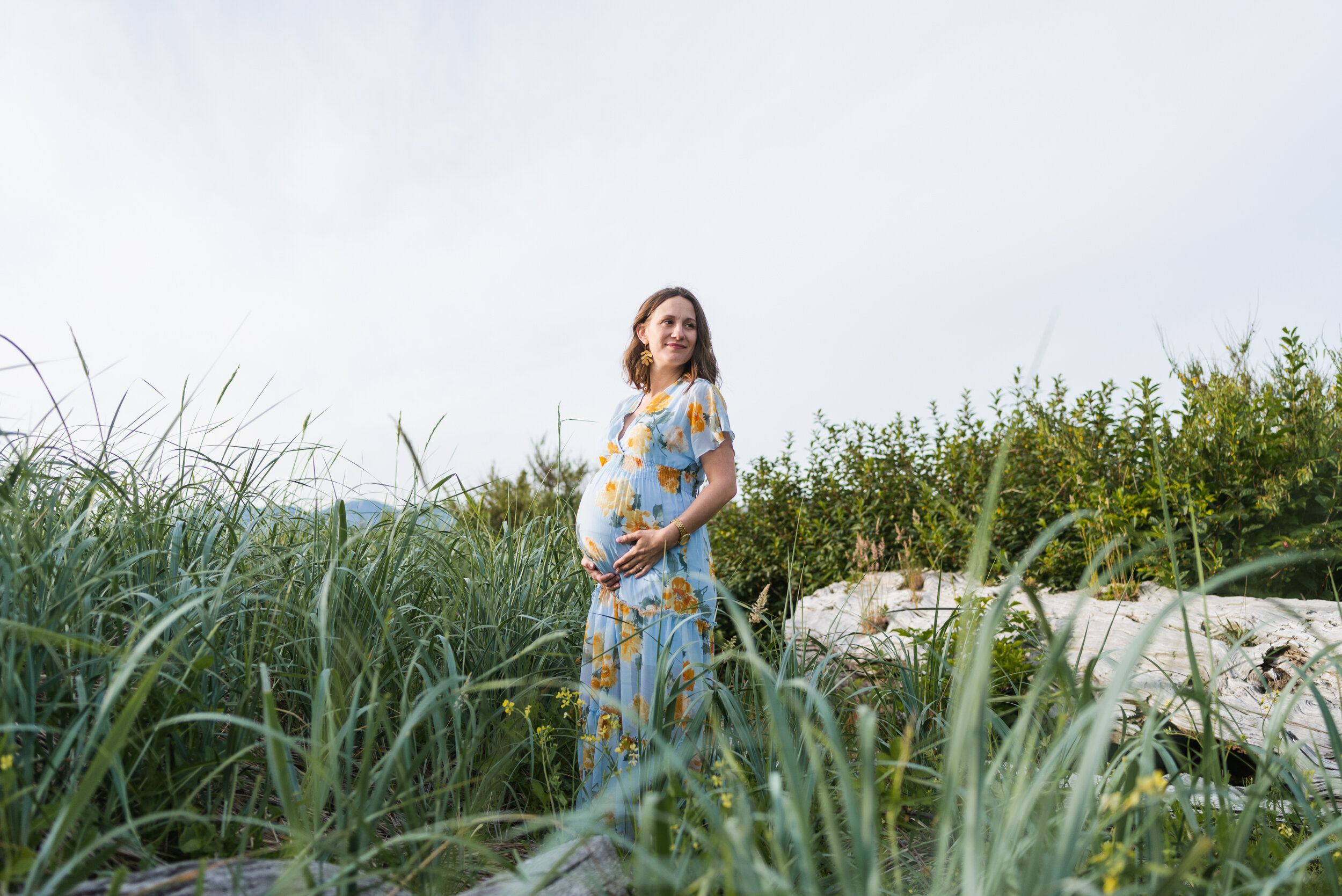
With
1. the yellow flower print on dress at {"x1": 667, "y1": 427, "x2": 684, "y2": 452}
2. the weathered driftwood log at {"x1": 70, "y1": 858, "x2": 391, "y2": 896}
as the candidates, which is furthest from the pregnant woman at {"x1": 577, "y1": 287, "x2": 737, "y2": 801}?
the weathered driftwood log at {"x1": 70, "y1": 858, "x2": 391, "y2": 896}

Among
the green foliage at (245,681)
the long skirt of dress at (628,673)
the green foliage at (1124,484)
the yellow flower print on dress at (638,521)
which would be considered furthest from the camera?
the green foliage at (1124,484)

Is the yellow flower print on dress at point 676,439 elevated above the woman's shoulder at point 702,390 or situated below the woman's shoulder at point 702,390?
below

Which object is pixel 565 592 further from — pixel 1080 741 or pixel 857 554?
pixel 857 554

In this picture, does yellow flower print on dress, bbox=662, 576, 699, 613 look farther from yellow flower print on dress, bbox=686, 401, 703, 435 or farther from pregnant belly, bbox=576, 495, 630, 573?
yellow flower print on dress, bbox=686, 401, 703, 435

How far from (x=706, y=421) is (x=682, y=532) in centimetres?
44

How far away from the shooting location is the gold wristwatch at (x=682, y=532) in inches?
98.5

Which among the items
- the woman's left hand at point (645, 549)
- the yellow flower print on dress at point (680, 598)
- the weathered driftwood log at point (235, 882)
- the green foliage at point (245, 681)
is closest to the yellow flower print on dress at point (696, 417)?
the woman's left hand at point (645, 549)

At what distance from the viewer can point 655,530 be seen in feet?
8.38

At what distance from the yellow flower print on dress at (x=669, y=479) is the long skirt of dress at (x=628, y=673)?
43 centimetres

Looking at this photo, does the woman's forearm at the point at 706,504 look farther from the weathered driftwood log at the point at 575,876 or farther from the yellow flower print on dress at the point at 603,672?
the weathered driftwood log at the point at 575,876

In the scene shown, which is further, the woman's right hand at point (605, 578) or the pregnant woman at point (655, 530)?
the woman's right hand at point (605, 578)

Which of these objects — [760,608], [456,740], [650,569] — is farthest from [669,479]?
[456,740]

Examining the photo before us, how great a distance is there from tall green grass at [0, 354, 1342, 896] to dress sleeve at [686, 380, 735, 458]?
80 centimetres

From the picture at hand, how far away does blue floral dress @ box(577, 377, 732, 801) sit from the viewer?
239 cm
